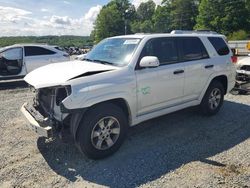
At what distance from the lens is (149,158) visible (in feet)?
14.2

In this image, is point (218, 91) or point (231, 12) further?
point (231, 12)

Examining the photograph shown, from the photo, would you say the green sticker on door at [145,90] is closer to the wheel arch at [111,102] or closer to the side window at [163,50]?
the wheel arch at [111,102]

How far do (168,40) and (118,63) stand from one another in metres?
1.18

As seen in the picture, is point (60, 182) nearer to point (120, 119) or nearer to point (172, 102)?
point (120, 119)

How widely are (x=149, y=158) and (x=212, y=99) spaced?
2.59 m

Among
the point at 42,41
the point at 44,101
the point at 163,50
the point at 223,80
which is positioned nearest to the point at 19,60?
the point at 44,101

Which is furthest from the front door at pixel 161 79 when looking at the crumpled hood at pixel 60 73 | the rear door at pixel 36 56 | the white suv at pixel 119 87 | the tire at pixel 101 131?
the rear door at pixel 36 56

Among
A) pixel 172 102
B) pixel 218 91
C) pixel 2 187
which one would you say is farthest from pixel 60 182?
pixel 218 91

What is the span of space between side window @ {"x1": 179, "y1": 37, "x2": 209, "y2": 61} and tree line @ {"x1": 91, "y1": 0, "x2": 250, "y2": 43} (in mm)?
19455

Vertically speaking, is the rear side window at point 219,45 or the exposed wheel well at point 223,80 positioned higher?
the rear side window at point 219,45

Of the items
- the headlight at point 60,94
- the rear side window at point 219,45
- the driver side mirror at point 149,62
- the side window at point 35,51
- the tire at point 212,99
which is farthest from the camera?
the side window at point 35,51

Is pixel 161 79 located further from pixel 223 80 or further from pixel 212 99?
pixel 223 80

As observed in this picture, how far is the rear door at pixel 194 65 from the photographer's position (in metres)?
5.44

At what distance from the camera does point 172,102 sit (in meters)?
5.25
